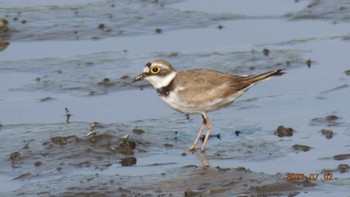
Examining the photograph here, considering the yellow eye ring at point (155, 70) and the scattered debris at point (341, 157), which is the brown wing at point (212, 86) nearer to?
the yellow eye ring at point (155, 70)

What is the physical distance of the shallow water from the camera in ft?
38.2

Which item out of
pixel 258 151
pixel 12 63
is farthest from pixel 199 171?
pixel 12 63

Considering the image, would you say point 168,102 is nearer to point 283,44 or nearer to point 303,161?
point 303,161

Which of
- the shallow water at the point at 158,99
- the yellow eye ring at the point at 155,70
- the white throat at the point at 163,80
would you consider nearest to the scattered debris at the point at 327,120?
the shallow water at the point at 158,99

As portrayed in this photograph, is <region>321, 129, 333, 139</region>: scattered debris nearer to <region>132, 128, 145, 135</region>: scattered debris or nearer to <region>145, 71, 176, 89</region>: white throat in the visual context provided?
<region>145, 71, 176, 89</region>: white throat

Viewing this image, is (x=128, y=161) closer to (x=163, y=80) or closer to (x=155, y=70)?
(x=163, y=80)

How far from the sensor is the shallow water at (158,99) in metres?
11.6

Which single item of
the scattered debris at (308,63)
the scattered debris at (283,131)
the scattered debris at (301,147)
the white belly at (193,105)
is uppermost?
the scattered debris at (308,63)

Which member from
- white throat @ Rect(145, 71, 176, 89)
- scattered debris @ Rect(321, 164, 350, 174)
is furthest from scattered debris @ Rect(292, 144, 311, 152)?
white throat @ Rect(145, 71, 176, 89)

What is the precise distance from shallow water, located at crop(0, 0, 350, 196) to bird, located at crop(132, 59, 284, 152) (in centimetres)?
43
